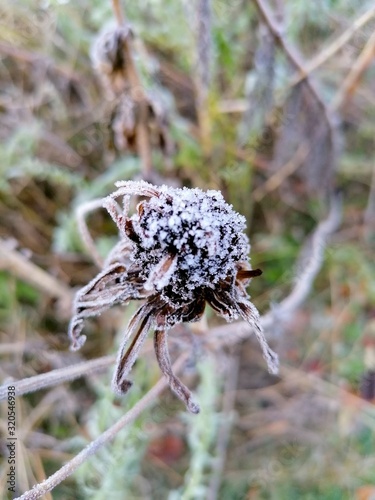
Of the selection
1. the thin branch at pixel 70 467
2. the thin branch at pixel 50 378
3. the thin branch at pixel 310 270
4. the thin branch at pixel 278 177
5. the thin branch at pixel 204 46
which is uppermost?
the thin branch at pixel 204 46

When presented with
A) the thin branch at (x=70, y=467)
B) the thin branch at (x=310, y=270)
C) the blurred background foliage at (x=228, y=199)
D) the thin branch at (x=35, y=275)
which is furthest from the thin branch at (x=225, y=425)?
the thin branch at (x=70, y=467)

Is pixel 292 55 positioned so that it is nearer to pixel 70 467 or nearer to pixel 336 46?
pixel 336 46

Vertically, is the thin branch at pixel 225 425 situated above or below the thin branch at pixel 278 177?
below

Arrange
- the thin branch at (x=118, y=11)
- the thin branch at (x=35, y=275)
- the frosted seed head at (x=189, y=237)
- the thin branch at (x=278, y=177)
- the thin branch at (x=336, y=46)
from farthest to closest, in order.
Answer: the thin branch at (x=278, y=177) < the thin branch at (x=35, y=275) < the thin branch at (x=336, y=46) < the thin branch at (x=118, y=11) < the frosted seed head at (x=189, y=237)

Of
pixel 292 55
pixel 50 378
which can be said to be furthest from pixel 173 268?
pixel 292 55

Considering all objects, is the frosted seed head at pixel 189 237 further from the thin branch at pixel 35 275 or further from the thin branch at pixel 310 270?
the thin branch at pixel 35 275

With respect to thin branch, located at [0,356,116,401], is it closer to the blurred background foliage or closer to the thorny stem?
the blurred background foliage

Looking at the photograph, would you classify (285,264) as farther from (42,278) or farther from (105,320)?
(42,278)
